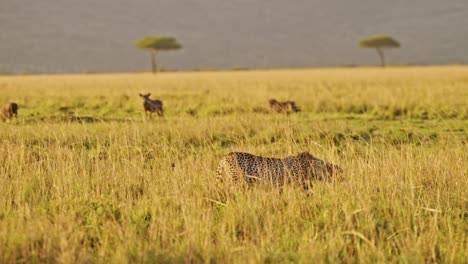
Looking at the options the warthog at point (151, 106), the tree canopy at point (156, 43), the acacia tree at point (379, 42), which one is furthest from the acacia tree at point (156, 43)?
the warthog at point (151, 106)

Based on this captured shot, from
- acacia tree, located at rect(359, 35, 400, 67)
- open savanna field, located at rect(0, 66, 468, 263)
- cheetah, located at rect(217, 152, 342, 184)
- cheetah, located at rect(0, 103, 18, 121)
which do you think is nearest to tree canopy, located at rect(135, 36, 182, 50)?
acacia tree, located at rect(359, 35, 400, 67)

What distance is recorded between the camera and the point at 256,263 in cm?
362

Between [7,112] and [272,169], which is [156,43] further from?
[272,169]

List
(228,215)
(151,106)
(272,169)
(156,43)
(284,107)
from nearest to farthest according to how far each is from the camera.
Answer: (228,215), (272,169), (151,106), (284,107), (156,43)

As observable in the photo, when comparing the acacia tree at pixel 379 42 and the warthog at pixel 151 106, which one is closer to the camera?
the warthog at pixel 151 106

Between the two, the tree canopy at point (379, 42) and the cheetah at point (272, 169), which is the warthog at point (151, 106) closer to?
the cheetah at point (272, 169)

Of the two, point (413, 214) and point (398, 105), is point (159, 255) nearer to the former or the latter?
point (413, 214)

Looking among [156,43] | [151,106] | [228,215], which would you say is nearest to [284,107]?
[151,106]

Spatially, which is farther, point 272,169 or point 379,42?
point 379,42

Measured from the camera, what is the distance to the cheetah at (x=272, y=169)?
5634mm

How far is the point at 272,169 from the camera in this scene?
5723 mm

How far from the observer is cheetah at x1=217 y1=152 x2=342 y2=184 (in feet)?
18.5

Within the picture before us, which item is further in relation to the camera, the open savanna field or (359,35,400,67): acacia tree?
(359,35,400,67): acacia tree

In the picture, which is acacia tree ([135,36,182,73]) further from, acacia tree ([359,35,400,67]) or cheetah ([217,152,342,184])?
cheetah ([217,152,342,184])
